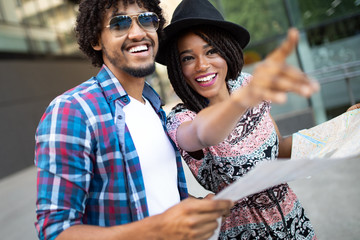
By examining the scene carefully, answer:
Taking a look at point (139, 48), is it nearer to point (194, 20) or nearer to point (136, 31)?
point (136, 31)

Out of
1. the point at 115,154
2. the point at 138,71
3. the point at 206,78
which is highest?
the point at 138,71

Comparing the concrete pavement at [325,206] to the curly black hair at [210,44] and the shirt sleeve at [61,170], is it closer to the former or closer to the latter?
the curly black hair at [210,44]

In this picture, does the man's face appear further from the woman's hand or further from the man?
the woman's hand

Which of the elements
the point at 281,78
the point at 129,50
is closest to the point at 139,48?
the point at 129,50

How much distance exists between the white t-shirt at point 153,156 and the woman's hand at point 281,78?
0.68 m

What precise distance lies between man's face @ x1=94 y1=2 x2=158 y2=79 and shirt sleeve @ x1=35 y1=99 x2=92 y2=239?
42 centimetres

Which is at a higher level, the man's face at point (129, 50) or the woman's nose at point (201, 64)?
the man's face at point (129, 50)

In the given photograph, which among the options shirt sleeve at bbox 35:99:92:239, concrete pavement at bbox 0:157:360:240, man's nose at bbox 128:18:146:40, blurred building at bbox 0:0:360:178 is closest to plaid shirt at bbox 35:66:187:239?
shirt sleeve at bbox 35:99:92:239

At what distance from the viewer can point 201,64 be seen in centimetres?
158

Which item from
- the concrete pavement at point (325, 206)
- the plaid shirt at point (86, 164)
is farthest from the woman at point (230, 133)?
the concrete pavement at point (325, 206)

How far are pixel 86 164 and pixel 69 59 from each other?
12.9 meters

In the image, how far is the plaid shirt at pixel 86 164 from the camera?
39.8 inches

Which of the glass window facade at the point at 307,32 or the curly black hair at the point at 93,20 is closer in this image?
the curly black hair at the point at 93,20

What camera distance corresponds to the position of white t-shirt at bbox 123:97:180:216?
50.9 inches
